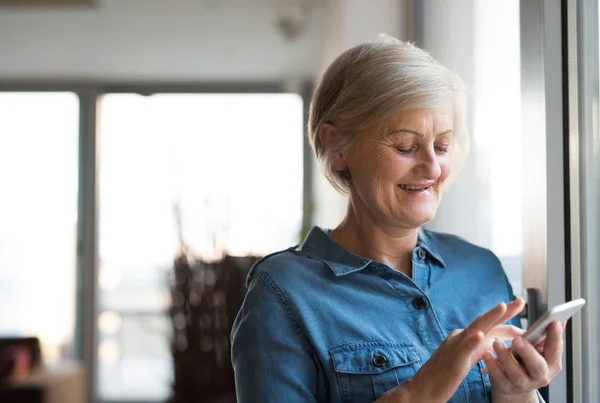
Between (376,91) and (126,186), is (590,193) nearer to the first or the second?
(376,91)

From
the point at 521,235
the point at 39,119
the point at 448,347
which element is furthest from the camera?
the point at 39,119

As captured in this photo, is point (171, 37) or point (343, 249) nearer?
point (343, 249)

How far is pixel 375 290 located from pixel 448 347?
0.23 meters

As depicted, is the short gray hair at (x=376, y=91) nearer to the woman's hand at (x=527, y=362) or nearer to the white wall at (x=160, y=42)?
the woman's hand at (x=527, y=362)

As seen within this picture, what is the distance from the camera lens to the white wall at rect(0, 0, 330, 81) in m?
4.42

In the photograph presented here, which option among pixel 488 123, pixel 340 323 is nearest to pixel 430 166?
pixel 340 323

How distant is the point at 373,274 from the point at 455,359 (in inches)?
10.6

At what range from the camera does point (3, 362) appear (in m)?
4.66

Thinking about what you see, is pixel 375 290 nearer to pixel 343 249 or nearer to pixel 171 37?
pixel 343 249

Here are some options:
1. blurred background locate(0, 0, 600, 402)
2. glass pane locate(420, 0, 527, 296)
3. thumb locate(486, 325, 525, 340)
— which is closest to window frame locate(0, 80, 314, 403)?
blurred background locate(0, 0, 600, 402)

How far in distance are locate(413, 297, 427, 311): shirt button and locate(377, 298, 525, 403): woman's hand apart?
7.2 inches

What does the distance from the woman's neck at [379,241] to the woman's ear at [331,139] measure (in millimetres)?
79

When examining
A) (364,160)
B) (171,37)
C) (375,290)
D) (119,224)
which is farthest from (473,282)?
(119,224)

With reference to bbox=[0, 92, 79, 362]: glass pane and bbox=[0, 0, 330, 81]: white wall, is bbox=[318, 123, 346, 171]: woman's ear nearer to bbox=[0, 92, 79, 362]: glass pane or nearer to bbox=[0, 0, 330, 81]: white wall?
bbox=[0, 0, 330, 81]: white wall
